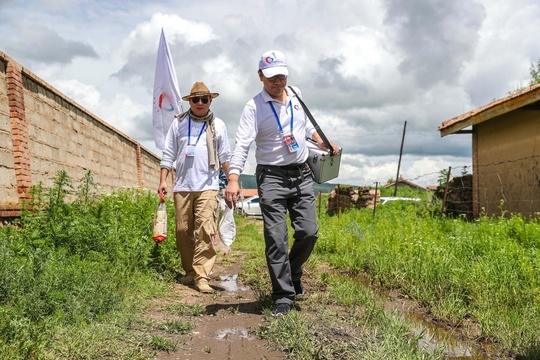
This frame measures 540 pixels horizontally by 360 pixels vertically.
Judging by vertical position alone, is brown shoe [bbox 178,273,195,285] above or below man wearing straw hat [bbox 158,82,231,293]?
below

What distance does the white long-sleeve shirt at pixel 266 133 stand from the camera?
472cm

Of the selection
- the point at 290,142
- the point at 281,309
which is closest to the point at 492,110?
the point at 290,142

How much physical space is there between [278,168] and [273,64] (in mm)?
871

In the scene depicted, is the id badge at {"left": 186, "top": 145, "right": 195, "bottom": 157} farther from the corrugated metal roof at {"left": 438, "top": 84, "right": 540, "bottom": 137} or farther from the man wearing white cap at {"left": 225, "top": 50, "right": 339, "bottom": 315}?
the corrugated metal roof at {"left": 438, "top": 84, "right": 540, "bottom": 137}

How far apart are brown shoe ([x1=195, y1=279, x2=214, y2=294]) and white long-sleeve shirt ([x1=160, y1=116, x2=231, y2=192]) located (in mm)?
988

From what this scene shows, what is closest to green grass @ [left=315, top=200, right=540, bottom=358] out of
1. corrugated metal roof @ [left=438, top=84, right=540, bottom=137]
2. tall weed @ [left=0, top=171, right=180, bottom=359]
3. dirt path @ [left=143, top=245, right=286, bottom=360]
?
dirt path @ [left=143, top=245, right=286, bottom=360]

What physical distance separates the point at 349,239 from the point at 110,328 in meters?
5.61

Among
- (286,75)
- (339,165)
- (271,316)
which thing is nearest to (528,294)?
(339,165)

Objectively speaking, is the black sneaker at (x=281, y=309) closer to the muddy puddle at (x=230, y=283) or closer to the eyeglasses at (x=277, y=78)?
the muddy puddle at (x=230, y=283)

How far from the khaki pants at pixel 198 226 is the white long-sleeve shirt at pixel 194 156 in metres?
0.11

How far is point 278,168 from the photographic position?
4789 mm

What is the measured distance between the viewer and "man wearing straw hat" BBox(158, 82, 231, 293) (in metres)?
5.96

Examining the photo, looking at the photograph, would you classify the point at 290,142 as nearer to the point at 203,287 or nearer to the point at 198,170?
the point at 198,170

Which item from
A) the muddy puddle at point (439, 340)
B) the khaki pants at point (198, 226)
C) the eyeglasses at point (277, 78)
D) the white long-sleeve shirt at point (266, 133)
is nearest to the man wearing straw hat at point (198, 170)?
the khaki pants at point (198, 226)
